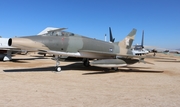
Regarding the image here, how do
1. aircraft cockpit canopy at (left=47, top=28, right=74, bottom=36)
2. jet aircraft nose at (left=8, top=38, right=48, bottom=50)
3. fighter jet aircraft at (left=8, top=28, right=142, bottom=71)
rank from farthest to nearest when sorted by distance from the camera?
aircraft cockpit canopy at (left=47, top=28, right=74, bottom=36) < fighter jet aircraft at (left=8, top=28, right=142, bottom=71) < jet aircraft nose at (left=8, top=38, right=48, bottom=50)

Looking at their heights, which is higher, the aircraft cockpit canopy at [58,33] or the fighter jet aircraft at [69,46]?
the aircraft cockpit canopy at [58,33]

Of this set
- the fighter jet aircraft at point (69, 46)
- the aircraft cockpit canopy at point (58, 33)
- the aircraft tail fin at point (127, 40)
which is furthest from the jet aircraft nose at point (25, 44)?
the aircraft tail fin at point (127, 40)

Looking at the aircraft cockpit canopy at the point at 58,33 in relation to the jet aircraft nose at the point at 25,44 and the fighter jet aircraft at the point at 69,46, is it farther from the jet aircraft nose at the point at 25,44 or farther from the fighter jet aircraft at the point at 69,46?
the jet aircraft nose at the point at 25,44

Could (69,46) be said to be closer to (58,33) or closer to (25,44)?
(58,33)

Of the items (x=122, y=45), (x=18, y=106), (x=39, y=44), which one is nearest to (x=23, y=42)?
(x=39, y=44)

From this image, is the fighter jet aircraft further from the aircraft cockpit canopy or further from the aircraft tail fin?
the aircraft tail fin

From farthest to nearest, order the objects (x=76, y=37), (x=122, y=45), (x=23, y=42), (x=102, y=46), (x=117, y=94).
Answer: (x=122, y=45) < (x=102, y=46) < (x=76, y=37) < (x=23, y=42) < (x=117, y=94)

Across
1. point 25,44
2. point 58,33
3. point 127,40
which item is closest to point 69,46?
point 58,33

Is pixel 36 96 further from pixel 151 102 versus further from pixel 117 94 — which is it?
pixel 151 102

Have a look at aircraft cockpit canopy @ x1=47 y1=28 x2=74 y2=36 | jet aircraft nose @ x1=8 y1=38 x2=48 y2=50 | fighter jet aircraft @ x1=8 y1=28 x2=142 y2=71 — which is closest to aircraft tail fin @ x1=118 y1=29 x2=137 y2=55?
fighter jet aircraft @ x1=8 y1=28 x2=142 y2=71

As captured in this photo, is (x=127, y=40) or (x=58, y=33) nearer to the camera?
(x=58, y=33)

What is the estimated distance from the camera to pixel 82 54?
10.8 m

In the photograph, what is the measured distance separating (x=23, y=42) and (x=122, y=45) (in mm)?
8672

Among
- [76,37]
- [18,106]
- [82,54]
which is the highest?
[76,37]
